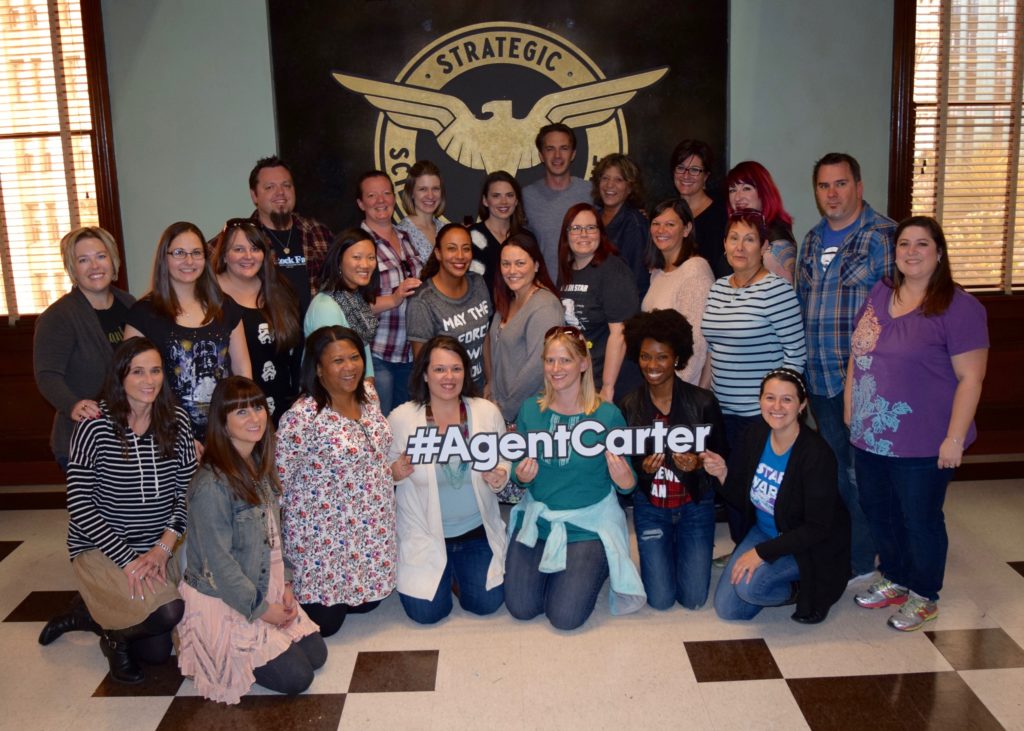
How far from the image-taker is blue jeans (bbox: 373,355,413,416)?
3.90 m

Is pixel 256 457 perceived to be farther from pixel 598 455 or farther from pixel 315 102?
pixel 315 102

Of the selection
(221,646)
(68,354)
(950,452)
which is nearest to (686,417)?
(950,452)

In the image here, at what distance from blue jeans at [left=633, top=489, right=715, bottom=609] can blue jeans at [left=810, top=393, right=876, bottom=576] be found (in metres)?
0.56

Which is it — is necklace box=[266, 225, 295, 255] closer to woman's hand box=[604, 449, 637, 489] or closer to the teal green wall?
the teal green wall

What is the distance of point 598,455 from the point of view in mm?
3371

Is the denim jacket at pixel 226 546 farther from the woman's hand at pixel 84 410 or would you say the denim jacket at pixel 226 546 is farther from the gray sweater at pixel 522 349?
the gray sweater at pixel 522 349

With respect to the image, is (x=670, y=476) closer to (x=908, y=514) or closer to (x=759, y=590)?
(x=759, y=590)

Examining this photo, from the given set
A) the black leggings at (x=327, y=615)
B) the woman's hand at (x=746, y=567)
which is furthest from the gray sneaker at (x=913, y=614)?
the black leggings at (x=327, y=615)

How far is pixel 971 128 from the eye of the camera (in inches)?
189

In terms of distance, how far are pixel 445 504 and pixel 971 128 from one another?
3.56 m

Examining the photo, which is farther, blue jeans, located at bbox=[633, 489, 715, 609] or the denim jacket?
blue jeans, located at bbox=[633, 489, 715, 609]

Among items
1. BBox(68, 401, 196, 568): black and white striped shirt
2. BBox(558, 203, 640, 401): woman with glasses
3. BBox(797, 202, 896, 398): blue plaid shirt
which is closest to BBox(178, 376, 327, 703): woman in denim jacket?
BBox(68, 401, 196, 568): black and white striped shirt

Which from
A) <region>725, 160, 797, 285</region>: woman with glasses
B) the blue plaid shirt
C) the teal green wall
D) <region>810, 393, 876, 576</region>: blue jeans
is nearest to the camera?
the blue plaid shirt

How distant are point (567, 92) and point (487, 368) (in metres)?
1.75
